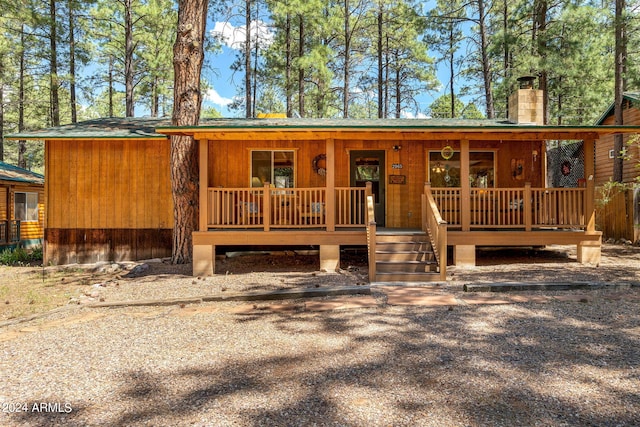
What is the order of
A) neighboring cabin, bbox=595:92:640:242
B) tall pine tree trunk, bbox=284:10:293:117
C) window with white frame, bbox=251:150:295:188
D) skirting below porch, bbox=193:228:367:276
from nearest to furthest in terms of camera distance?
1. skirting below porch, bbox=193:228:367:276
2. window with white frame, bbox=251:150:295:188
3. neighboring cabin, bbox=595:92:640:242
4. tall pine tree trunk, bbox=284:10:293:117

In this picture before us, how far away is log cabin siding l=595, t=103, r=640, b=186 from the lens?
559 inches

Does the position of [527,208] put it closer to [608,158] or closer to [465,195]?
[465,195]

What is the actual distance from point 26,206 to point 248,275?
509 inches

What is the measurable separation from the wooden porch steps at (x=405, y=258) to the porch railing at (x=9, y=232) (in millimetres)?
14025

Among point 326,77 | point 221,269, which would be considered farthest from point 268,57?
point 221,269

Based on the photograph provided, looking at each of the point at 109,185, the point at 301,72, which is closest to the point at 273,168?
the point at 109,185

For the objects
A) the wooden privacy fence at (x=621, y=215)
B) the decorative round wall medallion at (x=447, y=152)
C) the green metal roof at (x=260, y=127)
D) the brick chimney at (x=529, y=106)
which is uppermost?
the brick chimney at (x=529, y=106)

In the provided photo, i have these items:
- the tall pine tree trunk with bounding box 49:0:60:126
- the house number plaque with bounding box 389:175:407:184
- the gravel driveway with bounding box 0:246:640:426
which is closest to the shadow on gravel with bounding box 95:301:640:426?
the gravel driveway with bounding box 0:246:640:426

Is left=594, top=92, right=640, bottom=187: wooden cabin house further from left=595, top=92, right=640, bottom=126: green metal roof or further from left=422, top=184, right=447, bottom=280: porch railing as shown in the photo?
left=422, top=184, right=447, bottom=280: porch railing

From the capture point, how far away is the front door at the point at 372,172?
9984mm

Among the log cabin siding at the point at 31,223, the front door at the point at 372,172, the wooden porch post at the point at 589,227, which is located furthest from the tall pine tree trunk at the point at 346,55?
the log cabin siding at the point at 31,223

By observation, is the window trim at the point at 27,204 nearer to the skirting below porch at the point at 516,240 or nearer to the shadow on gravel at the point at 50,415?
the shadow on gravel at the point at 50,415

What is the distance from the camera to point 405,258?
7043 millimetres

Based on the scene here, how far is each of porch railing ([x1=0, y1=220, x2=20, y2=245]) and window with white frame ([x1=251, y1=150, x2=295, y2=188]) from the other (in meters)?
10.5
